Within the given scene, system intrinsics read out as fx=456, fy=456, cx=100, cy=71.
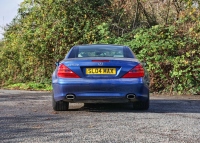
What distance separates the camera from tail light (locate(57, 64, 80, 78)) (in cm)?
830

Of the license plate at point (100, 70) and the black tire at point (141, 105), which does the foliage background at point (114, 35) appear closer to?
the black tire at point (141, 105)

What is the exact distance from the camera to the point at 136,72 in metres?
8.38

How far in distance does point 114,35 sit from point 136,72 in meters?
10.00

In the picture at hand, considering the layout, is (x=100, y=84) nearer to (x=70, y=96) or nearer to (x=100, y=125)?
(x=70, y=96)

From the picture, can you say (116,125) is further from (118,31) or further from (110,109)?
(118,31)

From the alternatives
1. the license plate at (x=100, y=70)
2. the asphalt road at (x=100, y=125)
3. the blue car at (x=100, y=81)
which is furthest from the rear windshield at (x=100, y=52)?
the asphalt road at (x=100, y=125)

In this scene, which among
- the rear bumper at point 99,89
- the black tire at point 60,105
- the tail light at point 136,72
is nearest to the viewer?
the rear bumper at point 99,89

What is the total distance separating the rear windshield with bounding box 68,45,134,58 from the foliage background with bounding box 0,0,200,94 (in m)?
5.60

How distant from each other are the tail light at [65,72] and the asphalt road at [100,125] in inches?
27.4

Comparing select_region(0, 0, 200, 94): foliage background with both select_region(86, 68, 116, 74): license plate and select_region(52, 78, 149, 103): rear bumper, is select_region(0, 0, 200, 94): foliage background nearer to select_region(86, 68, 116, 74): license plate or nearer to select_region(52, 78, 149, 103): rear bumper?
select_region(52, 78, 149, 103): rear bumper

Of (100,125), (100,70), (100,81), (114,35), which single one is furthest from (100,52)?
(114,35)

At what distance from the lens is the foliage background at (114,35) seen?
14891mm

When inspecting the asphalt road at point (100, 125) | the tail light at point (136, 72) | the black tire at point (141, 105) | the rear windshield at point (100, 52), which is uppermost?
the rear windshield at point (100, 52)

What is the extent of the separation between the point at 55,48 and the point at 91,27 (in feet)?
5.72
